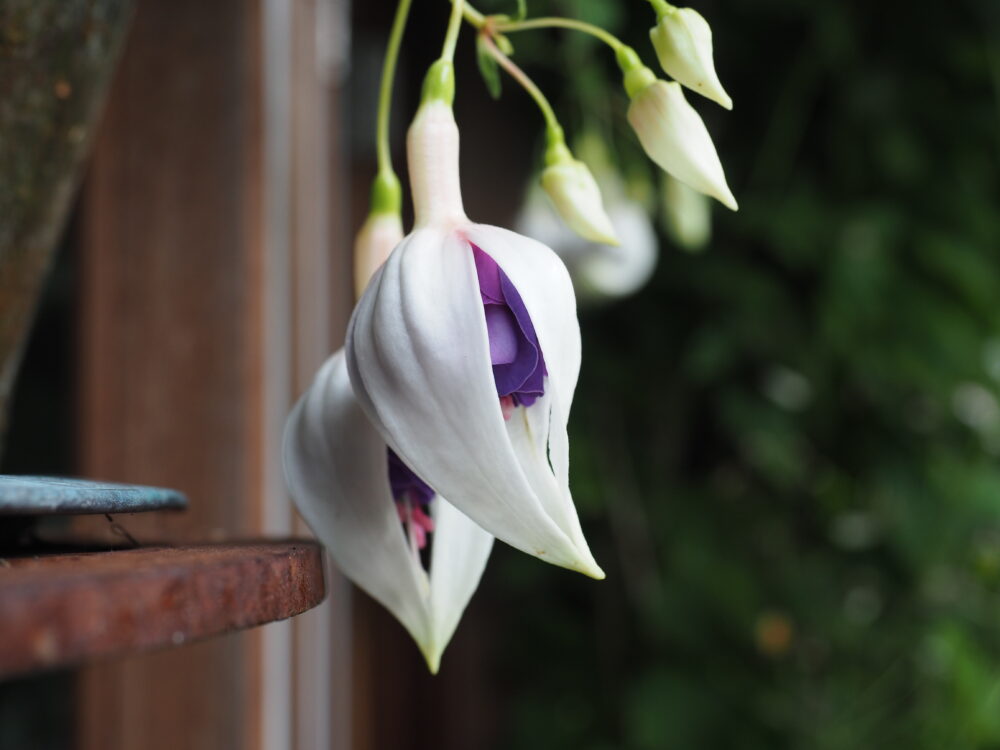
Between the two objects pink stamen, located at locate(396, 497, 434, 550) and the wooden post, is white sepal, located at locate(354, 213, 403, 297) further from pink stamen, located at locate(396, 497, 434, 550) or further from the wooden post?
the wooden post

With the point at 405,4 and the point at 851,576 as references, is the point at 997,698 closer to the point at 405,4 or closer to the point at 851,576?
the point at 851,576

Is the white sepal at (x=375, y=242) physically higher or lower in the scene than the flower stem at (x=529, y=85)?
lower

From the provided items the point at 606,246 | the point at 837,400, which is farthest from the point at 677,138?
the point at 837,400

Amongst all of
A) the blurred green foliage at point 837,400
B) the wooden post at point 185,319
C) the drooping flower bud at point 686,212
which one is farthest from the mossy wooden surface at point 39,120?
the blurred green foliage at point 837,400

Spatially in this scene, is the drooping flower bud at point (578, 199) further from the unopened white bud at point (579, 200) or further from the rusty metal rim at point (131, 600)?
the rusty metal rim at point (131, 600)

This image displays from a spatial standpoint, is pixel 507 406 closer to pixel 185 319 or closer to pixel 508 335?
pixel 508 335

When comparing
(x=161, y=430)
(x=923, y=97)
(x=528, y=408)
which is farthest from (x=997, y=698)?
(x=528, y=408)

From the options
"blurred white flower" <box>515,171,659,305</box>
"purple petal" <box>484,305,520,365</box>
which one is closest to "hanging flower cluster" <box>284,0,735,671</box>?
"purple petal" <box>484,305,520,365</box>
